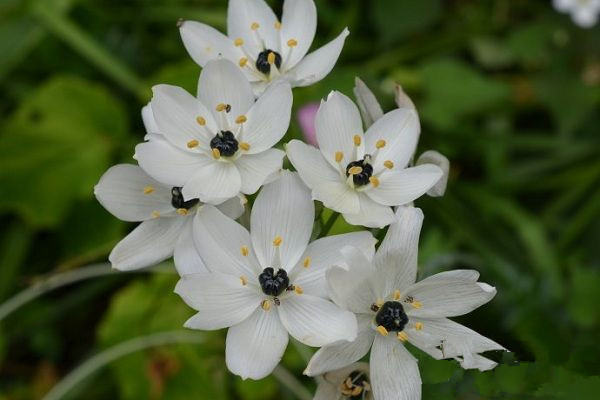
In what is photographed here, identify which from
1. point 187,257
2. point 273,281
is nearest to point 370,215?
point 273,281

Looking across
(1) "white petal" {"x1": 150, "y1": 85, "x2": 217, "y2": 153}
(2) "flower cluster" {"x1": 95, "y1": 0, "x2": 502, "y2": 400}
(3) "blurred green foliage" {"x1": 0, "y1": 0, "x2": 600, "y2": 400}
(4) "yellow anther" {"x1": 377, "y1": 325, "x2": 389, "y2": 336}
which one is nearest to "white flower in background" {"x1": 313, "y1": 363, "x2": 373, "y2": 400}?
(2) "flower cluster" {"x1": 95, "y1": 0, "x2": 502, "y2": 400}

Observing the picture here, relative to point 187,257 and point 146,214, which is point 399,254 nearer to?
point 187,257

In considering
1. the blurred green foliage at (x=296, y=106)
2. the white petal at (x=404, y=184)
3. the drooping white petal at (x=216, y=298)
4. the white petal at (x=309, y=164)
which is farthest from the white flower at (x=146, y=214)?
the blurred green foliage at (x=296, y=106)

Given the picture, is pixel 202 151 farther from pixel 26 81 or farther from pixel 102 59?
pixel 26 81

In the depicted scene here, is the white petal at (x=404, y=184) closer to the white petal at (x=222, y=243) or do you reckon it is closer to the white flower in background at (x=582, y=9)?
the white petal at (x=222, y=243)

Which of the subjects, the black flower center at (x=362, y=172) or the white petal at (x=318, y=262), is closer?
the white petal at (x=318, y=262)

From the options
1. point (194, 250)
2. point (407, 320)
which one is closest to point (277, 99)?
point (194, 250)

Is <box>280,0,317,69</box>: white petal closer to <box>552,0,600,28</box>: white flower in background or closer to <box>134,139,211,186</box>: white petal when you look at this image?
<box>134,139,211,186</box>: white petal
